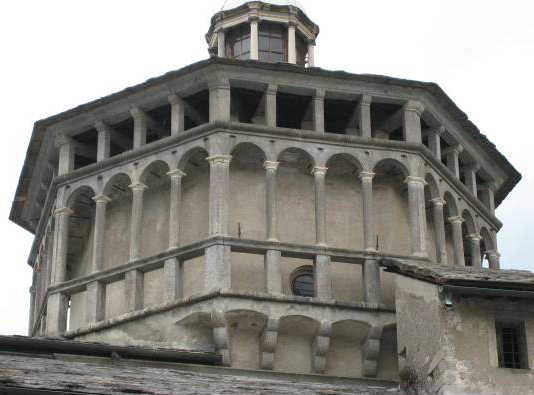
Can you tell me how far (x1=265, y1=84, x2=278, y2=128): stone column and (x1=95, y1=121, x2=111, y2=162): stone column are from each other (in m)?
3.85

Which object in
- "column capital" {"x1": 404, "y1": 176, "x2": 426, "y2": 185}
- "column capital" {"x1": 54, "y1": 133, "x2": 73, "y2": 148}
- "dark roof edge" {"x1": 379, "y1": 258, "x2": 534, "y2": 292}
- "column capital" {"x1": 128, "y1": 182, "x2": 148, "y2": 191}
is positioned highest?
"column capital" {"x1": 54, "y1": 133, "x2": 73, "y2": 148}

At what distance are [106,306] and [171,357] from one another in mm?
4254

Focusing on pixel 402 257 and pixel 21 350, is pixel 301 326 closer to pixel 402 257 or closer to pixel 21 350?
pixel 402 257

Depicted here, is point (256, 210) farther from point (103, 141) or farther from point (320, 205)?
point (103, 141)

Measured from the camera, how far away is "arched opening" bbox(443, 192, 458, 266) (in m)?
34.5

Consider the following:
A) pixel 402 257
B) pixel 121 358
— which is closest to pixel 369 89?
pixel 402 257

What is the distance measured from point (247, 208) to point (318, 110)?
276 centimetres

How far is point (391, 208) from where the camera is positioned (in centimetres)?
3344

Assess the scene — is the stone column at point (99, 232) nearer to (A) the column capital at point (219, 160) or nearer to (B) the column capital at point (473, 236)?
(A) the column capital at point (219, 160)

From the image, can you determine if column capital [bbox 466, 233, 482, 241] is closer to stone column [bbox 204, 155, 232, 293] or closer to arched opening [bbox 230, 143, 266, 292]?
arched opening [bbox 230, 143, 266, 292]

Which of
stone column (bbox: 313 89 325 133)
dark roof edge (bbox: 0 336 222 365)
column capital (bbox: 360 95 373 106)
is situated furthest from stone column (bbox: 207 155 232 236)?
column capital (bbox: 360 95 373 106)

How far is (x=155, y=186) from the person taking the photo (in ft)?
111

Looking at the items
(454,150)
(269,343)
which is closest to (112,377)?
(269,343)

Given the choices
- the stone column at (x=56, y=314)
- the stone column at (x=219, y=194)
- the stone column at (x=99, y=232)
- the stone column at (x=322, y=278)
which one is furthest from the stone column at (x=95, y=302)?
the stone column at (x=322, y=278)
